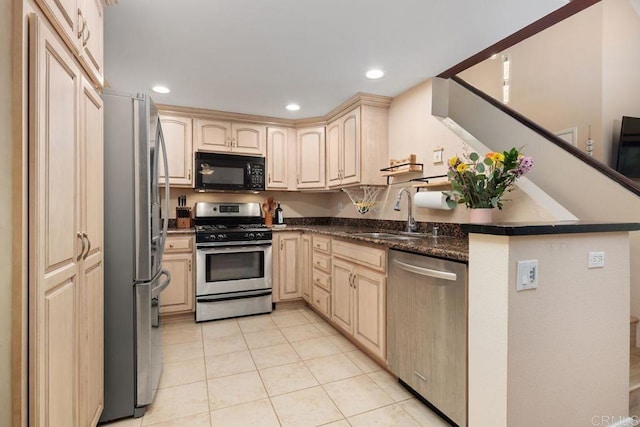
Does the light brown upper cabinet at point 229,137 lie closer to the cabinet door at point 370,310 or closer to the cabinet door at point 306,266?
the cabinet door at point 306,266

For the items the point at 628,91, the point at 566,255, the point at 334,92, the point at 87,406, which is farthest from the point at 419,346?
the point at 628,91

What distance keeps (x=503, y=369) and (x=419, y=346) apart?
24.8 inches

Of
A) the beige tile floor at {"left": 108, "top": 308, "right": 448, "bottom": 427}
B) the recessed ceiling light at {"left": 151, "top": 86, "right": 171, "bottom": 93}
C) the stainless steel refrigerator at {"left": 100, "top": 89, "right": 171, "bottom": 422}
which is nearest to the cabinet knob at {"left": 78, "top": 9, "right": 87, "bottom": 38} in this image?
the stainless steel refrigerator at {"left": 100, "top": 89, "right": 171, "bottom": 422}

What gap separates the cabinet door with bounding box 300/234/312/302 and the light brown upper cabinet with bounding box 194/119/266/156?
3.94 ft

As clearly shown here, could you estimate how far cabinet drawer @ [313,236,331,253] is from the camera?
2.99 m

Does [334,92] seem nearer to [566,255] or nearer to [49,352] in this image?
[566,255]

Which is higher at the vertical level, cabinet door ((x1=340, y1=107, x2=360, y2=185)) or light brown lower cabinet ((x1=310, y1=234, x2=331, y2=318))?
cabinet door ((x1=340, y1=107, x2=360, y2=185))

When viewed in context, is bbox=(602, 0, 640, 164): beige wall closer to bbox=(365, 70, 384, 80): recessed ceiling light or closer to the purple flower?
Result: the purple flower

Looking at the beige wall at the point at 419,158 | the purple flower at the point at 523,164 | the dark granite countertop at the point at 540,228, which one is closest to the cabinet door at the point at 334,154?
the beige wall at the point at 419,158

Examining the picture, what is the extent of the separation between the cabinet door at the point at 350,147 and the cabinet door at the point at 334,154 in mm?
62

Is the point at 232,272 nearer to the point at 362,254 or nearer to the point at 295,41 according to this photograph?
the point at 362,254

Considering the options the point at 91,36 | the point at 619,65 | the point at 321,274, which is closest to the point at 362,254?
the point at 321,274

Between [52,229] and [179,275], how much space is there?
7.48 feet

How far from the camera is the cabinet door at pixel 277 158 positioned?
379 cm
